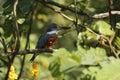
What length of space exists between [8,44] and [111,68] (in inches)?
66.9

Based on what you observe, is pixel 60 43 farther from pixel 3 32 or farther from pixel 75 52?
pixel 75 52

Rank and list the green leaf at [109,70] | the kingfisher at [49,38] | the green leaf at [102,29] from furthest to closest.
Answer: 1. the kingfisher at [49,38]
2. the green leaf at [102,29]
3. the green leaf at [109,70]

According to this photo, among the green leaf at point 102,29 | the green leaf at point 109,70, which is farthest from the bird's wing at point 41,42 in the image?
the green leaf at point 109,70

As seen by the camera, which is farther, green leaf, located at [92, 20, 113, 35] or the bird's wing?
the bird's wing

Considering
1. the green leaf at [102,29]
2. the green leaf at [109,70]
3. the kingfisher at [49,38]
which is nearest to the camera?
the green leaf at [109,70]

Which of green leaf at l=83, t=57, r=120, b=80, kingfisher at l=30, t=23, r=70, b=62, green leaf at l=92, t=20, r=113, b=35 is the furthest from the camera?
kingfisher at l=30, t=23, r=70, b=62

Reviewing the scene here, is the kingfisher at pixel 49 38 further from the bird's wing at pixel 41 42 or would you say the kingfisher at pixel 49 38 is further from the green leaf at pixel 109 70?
the green leaf at pixel 109 70

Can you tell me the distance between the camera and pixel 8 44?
10.4ft

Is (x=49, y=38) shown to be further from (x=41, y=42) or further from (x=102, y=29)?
(x=102, y=29)

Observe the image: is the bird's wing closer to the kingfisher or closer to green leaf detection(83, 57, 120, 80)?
the kingfisher

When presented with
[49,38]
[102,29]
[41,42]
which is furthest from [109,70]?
[49,38]

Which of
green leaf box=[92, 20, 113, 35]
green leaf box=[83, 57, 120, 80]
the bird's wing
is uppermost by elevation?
green leaf box=[83, 57, 120, 80]

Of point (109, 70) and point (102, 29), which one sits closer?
point (109, 70)

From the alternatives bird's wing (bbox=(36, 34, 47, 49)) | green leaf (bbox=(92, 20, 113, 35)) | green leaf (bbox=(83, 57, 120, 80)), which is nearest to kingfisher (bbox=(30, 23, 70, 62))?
bird's wing (bbox=(36, 34, 47, 49))
